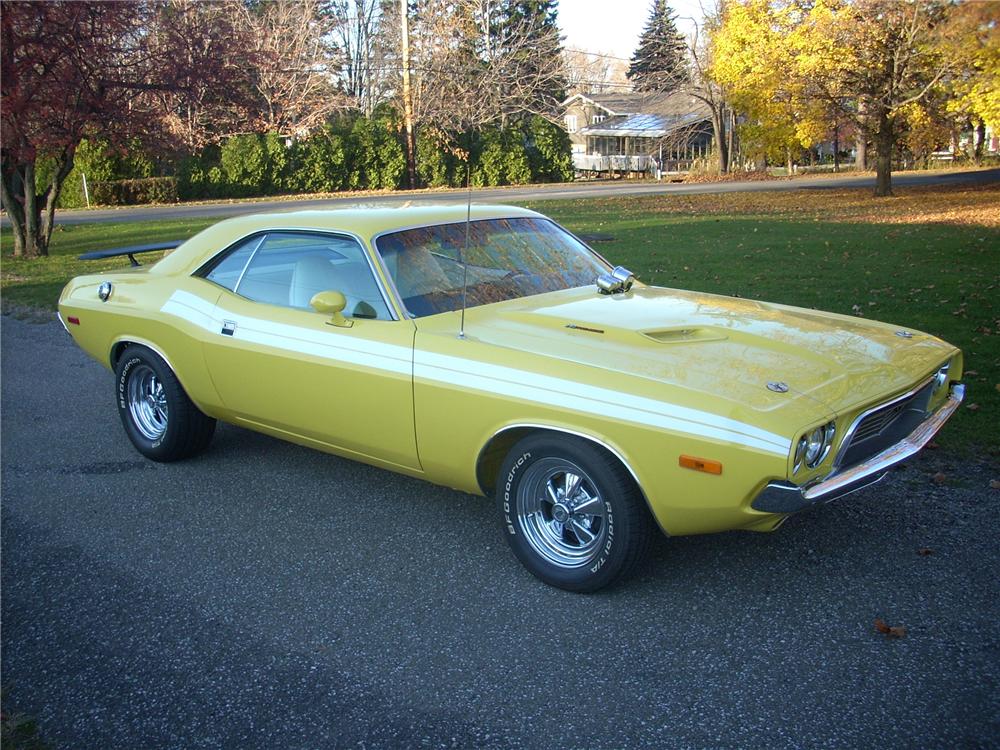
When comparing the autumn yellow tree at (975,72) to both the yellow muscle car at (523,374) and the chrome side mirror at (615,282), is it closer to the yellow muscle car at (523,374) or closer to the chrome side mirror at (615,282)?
the chrome side mirror at (615,282)

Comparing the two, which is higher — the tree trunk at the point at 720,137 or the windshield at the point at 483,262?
the tree trunk at the point at 720,137

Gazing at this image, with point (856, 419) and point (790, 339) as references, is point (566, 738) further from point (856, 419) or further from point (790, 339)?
point (790, 339)

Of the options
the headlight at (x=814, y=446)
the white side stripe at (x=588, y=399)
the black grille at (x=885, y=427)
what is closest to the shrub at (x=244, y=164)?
the white side stripe at (x=588, y=399)

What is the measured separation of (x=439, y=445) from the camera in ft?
12.7

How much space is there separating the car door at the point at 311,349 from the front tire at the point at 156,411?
446 mm

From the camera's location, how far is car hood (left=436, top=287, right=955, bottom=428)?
3305mm

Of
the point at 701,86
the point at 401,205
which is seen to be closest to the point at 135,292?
the point at 401,205

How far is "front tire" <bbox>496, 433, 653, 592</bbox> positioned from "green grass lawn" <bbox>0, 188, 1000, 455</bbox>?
2.87 meters

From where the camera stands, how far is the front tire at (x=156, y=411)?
5.07m

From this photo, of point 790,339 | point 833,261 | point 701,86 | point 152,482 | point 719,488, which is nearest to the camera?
point 719,488

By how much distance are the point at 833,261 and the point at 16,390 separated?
10252 mm

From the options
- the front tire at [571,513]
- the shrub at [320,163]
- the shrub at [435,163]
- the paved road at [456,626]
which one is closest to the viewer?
the paved road at [456,626]

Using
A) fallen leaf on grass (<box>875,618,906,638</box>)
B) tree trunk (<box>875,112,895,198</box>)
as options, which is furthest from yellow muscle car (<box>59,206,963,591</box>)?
tree trunk (<box>875,112,895,198</box>)

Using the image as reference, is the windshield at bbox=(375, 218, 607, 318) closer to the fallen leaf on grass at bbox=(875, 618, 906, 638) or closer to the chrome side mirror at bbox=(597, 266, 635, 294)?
the chrome side mirror at bbox=(597, 266, 635, 294)
